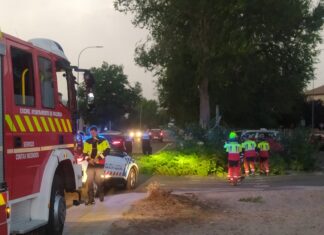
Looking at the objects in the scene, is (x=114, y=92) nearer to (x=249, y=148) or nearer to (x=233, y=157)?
(x=249, y=148)

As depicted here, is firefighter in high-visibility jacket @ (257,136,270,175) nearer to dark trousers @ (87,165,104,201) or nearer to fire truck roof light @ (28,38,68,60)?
dark trousers @ (87,165,104,201)

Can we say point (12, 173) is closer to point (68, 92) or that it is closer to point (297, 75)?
point (68, 92)

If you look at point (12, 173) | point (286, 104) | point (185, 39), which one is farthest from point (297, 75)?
point (12, 173)

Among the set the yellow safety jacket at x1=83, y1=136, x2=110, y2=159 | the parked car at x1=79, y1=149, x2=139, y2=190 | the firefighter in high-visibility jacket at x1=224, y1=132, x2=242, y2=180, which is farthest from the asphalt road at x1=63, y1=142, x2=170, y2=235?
the firefighter in high-visibility jacket at x1=224, y1=132, x2=242, y2=180

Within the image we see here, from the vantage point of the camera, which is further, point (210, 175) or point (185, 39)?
point (185, 39)

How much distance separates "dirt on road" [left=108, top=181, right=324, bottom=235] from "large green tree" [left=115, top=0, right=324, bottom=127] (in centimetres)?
2418

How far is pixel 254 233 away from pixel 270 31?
103 ft

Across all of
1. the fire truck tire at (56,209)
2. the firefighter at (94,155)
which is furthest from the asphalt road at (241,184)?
the fire truck tire at (56,209)

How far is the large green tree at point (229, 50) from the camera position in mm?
38906

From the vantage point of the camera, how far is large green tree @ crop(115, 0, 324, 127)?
38.9 meters

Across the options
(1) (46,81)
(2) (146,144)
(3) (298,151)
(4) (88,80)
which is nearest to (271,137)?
(3) (298,151)

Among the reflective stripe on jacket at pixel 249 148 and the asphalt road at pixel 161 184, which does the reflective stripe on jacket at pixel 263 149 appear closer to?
the reflective stripe on jacket at pixel 249 148

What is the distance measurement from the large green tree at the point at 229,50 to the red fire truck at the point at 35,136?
28.9m

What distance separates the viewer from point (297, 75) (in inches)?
1788
